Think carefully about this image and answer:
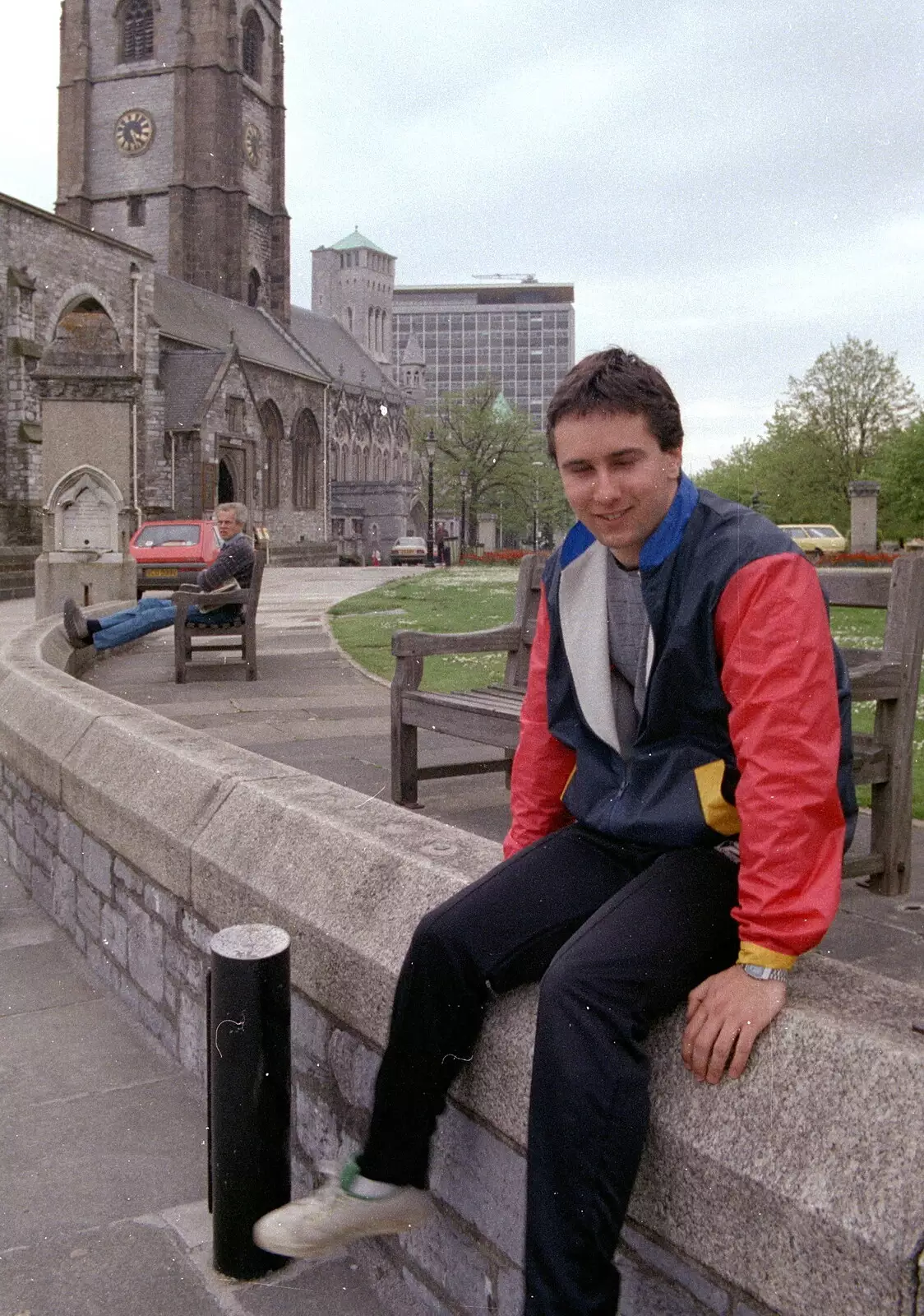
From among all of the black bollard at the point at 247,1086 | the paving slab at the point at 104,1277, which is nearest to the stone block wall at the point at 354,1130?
Answer: the black bollard at the point at 247,1086

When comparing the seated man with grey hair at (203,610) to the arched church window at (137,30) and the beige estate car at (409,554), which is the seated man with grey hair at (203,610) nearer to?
the beige estate car at (409,554)

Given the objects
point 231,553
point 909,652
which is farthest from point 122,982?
point 231,553

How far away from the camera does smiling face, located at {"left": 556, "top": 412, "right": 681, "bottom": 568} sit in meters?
2.30

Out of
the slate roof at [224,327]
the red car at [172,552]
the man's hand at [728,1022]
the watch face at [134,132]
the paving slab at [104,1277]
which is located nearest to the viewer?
the man's hand at [728,1022]

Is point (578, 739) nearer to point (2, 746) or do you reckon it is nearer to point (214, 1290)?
point (214, 1290)

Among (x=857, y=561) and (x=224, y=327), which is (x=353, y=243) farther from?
(x=857, y=561)

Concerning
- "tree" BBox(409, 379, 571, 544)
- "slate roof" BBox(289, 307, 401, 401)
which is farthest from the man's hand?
"slate roof" BBox(289, 307, 401, 401)

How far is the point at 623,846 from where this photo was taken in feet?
7.82

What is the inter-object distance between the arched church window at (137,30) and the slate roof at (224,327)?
452 inches

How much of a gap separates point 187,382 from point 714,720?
50150 mm

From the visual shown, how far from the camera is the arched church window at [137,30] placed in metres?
58.5

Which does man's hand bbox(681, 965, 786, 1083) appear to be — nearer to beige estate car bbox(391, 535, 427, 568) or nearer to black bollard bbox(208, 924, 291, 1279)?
black bollard bbox(208, 924, 291, 1279)

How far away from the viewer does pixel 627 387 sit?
2273 millimetres

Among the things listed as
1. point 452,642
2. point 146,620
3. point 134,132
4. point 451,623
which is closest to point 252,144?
point 134,132
